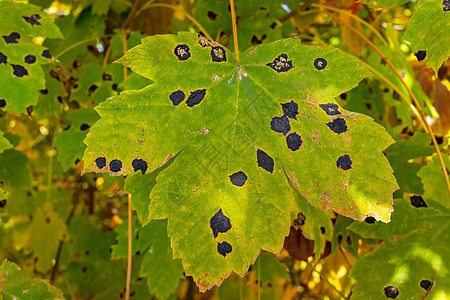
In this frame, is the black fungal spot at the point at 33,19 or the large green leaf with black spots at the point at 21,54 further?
the black fungal spot at the point at 33,19

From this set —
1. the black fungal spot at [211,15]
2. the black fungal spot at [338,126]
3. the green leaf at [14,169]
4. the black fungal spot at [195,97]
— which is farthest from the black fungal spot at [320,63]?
the green leaf at [14,169]

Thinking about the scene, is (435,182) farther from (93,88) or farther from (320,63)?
(93,88)

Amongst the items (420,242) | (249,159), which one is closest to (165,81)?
(249,159)

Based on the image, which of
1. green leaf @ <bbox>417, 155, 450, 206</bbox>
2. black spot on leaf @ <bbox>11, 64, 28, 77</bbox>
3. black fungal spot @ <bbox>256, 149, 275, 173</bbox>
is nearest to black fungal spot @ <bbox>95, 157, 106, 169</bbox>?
black fungal spot @ <bbox>256, 149, 275, 173</bbox>

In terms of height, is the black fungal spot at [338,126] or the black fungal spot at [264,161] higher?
the black fungal spot at [338,126]

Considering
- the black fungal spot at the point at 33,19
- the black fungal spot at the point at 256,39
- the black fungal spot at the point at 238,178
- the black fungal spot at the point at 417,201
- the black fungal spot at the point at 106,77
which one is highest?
the black fungal spot at the point at 33,19

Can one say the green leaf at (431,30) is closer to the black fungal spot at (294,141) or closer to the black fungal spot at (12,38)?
the black fungal spot at (294,141)

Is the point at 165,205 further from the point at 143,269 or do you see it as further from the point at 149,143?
the point at 143,269

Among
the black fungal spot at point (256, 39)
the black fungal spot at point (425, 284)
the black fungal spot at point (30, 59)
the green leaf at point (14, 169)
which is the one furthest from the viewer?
the green leaf at point (14, 169)
